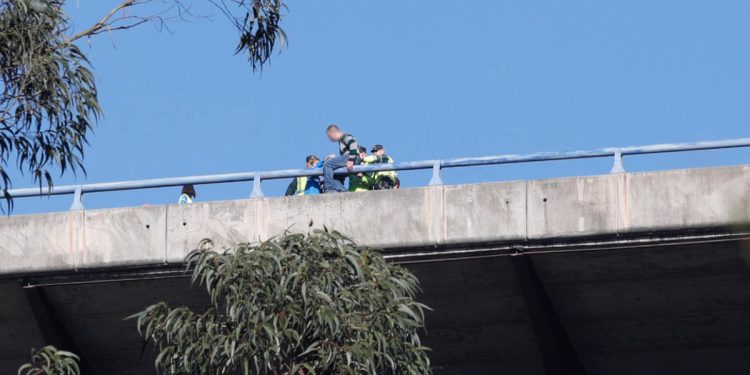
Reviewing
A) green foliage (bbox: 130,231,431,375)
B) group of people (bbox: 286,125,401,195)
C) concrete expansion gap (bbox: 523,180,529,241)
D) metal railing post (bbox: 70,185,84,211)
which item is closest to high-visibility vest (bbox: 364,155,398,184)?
group of people (bbox: 286,125,401,195)

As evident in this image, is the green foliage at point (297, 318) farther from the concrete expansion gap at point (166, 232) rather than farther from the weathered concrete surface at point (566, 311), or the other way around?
the weathered concrete surface at point (566, 311)

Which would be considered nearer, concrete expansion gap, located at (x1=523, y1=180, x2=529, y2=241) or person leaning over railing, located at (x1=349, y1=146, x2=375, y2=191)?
concrete expansion gap, located at (x1=523, y1=180, x2=529, y2=241)

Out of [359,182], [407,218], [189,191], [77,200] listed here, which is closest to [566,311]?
[407,218]

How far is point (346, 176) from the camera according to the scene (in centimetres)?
2280

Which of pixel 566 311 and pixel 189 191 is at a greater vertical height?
pixel 189 191

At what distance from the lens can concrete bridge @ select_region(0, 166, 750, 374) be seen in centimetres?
2117

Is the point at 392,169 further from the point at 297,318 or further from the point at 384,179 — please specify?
the point at 297,318

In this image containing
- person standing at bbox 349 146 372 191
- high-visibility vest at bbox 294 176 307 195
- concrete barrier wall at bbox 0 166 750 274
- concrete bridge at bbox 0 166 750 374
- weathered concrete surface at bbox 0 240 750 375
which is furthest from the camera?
high-visibility vest at bbox 294 176 307 195

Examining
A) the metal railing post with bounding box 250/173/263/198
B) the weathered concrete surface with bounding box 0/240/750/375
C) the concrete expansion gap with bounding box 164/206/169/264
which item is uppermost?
the metal railing post with bounding box 250/173/263/198

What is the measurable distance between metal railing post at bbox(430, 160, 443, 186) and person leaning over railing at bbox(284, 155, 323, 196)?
179 centimetres

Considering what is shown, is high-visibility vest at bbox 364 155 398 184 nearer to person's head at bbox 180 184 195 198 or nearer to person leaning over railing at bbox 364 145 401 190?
person leaning over railing at bbox 364 145 401 190

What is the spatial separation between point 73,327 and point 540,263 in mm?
6776

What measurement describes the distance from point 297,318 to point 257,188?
19.5ft

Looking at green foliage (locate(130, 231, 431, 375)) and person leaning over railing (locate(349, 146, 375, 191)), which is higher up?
person leaning over railing (locate(349, 146, 375, 191))
